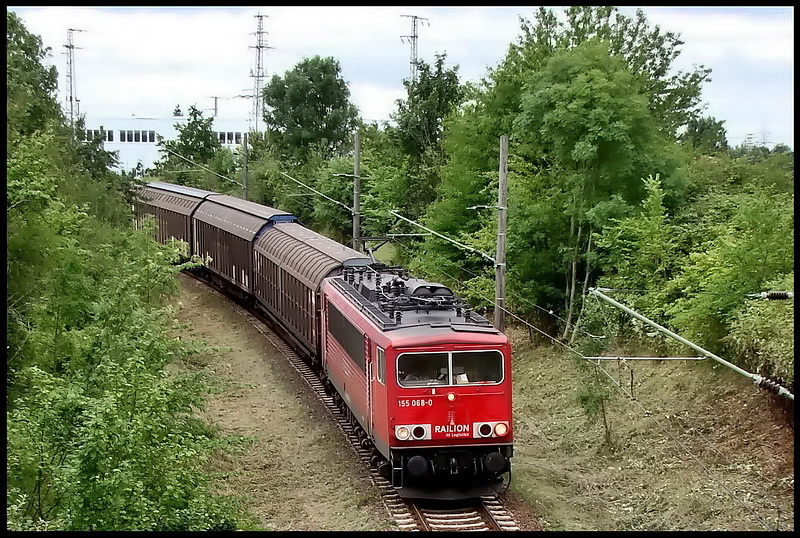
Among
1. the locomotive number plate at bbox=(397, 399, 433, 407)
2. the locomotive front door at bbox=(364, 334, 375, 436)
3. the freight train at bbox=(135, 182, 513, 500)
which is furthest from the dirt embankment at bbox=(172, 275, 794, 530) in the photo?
the locomotive number plate at bbox=(397, 399, 433, 407)

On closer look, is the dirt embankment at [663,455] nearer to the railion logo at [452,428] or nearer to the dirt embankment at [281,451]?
the railion logo at [452,428]

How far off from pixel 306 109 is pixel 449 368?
43.5m

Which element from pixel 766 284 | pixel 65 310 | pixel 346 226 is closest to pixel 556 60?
pixel 766 284

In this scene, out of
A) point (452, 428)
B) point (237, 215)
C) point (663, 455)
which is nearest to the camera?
point (452, 428)

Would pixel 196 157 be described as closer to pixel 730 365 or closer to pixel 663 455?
pixel 663 455

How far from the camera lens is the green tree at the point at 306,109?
180ft

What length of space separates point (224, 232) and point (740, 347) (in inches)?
799

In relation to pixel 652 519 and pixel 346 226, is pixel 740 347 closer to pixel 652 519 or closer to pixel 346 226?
pixel 652 519

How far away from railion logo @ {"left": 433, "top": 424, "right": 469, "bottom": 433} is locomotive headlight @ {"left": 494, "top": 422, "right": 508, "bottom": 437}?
0.44 meters

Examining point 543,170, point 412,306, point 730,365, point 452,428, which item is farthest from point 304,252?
point 730,365

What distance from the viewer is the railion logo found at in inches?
535

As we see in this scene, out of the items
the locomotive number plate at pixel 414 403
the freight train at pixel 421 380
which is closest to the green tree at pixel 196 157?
the freight train at pixel 421 380

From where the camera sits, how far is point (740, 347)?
54.2 ft

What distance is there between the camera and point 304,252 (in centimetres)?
2395
